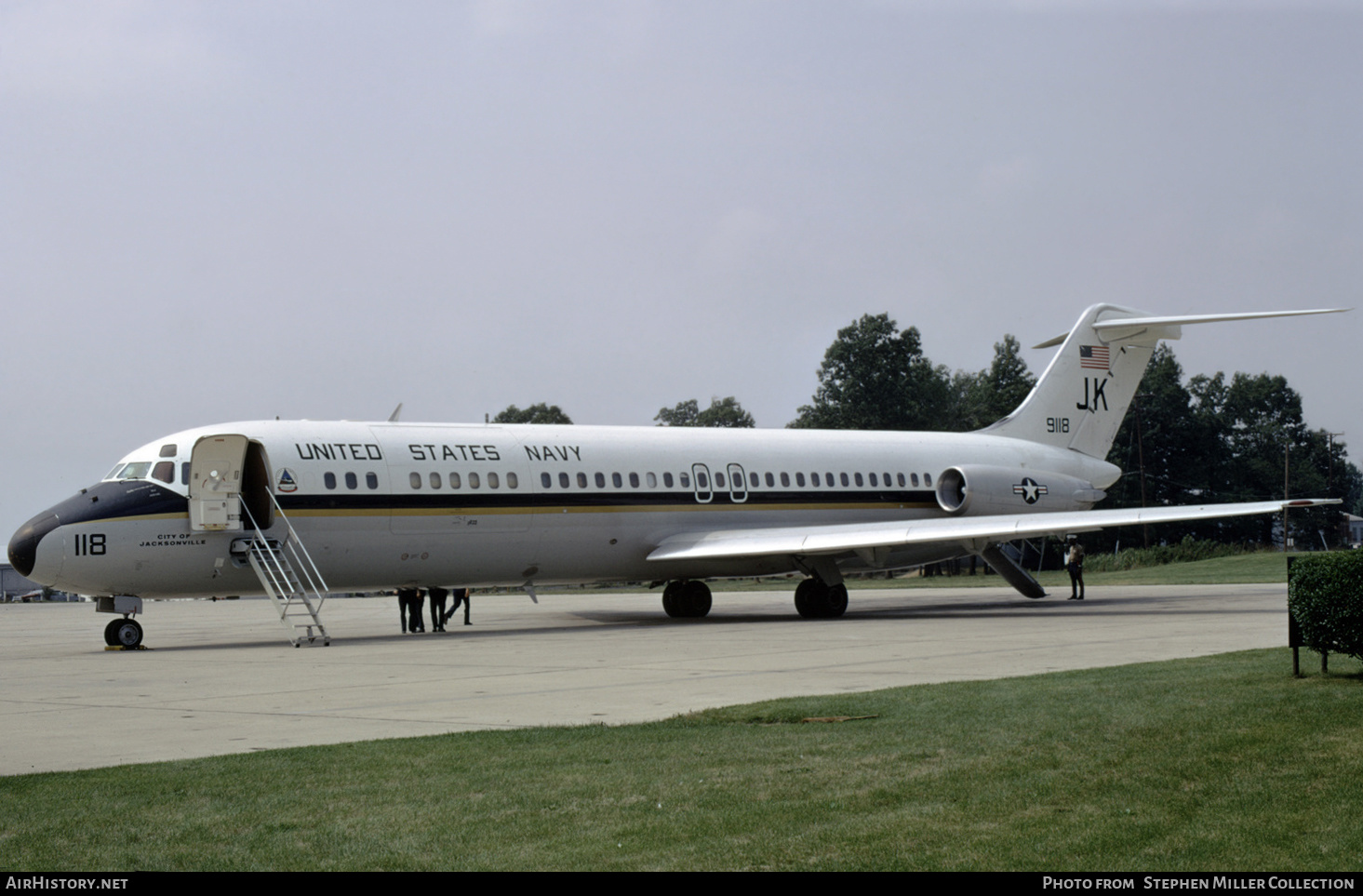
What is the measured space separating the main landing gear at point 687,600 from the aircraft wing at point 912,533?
225 centimetres

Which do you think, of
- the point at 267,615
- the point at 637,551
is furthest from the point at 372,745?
the point at 267,615

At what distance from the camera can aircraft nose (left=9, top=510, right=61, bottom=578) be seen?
868 inches

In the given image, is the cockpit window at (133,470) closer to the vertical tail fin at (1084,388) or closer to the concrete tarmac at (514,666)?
the concrete tarmac at (514,666)

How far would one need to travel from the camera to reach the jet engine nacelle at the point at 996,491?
105 feet

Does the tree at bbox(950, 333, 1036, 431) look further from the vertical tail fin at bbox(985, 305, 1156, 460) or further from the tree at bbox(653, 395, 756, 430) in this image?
the vertical tail fin at bbox(985, 305, 1156, 460)

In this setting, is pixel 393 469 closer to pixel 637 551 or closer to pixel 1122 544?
pixel 637 551

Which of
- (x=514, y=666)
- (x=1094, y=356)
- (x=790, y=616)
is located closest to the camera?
(x=514, y=666)

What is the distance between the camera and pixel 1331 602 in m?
12.1

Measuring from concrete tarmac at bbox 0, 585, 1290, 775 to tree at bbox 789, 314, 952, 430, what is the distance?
70142 millimetres

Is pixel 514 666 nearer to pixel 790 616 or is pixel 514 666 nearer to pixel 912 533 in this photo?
pixel 912 533

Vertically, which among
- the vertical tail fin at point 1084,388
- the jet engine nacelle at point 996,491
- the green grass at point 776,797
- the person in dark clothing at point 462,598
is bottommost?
the person in dark clothing at point 462,598

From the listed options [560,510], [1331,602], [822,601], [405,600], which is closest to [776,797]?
[1331,602]

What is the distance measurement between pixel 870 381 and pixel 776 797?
316 ft

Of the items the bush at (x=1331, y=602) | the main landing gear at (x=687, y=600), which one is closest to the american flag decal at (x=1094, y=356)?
the main landing gear at (x=687, y=600)
